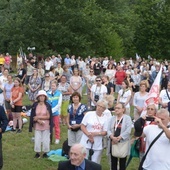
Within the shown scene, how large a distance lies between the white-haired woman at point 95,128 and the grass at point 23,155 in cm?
154

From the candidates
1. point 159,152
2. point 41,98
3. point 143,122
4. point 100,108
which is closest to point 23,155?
point 41,98

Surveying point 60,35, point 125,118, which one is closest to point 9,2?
point 60,35

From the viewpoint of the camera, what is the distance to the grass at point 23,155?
9.31 metres

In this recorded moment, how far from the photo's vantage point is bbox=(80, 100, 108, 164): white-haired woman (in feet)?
25.7

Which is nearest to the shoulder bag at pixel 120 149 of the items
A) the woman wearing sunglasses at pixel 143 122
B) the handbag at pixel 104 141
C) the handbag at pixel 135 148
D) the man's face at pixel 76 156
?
the handbag at pixel 135 148

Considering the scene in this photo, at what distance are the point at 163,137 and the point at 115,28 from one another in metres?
51.5

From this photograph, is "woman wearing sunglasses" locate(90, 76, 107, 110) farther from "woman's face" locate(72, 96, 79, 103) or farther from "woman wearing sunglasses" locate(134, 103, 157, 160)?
"woman wearing sunglasses" locate(134, 103, 157, 160)

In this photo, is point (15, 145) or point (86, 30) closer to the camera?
point (15, 145)

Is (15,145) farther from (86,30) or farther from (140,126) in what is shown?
(86,30)

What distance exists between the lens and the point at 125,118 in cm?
757

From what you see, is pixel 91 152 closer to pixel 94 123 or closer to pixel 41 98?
pixel 94 123

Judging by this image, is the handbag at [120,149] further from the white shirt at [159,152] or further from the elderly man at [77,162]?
the elderly man at [77,162]

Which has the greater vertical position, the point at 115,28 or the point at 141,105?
the point at 115,28

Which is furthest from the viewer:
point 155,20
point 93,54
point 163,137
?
point 155,20
